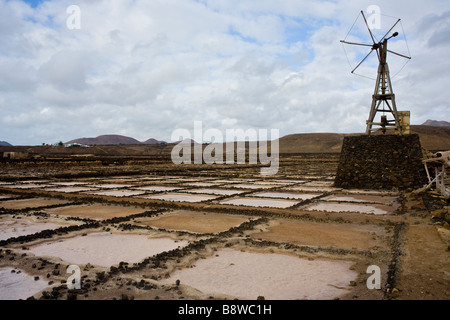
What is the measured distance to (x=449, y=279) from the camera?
Result: 394 centimetres

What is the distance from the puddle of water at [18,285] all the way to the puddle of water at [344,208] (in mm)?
6918

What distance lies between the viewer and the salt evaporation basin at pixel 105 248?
4871 millimetres

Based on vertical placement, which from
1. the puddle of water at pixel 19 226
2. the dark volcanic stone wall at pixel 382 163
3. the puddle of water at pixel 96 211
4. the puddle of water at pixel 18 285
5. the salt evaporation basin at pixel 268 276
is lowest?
the puddle of water at pixel 18 285

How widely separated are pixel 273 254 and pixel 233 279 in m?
1.16

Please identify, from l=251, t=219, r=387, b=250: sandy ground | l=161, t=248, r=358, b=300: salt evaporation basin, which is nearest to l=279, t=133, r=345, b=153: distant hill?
l=251, t=219, r=387, b=250: sandy ground

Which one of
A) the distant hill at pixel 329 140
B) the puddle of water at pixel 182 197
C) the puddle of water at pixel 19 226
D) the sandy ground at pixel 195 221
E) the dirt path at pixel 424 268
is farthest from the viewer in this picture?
the distant hill at pixel 329 140

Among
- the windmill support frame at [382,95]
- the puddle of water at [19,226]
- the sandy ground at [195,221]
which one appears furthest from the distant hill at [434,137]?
the puddle of water at [19,226]

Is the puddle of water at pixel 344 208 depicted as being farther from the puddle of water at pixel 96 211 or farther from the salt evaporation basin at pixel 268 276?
the puddle of water at pixel 96 211

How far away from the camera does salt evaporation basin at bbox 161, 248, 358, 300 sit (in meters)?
3.69

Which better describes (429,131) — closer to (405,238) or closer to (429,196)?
(429,196)

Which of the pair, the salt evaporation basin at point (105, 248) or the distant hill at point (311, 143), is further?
the distant hill at point (311, 143)

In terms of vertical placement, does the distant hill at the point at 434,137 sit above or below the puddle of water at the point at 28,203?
above

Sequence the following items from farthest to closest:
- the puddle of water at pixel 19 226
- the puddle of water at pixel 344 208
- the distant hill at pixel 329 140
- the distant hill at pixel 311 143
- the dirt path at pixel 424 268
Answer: the distant hill at pixel 311 143
the distant hill at pixel 329 140
the puddle of water at pixel 344 208
the puddle of water at pixel 19 226
the dirt path at pixel 424 268

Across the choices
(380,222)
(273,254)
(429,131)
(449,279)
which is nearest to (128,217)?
(273,254)
